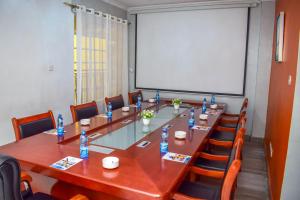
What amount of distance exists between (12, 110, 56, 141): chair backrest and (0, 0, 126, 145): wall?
831 mm

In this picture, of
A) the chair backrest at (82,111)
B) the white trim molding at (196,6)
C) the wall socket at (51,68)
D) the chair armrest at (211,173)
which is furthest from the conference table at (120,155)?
the white trim molding at (196,6)

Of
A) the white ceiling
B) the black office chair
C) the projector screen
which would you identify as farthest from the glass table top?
the white ceiling

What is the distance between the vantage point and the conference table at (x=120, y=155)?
4.66 ft

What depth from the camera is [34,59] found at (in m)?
3.35

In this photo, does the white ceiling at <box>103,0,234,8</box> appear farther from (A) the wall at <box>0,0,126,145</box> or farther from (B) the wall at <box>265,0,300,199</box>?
(B) the wall at <box>265,0,300,199</box>

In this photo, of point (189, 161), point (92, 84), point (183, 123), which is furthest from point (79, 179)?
point (92, 84)

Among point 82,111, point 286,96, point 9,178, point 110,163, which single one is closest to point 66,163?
point 110,163

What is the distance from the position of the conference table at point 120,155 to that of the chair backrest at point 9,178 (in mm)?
449

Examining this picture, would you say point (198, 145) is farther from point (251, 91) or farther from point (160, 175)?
point (251, 91)

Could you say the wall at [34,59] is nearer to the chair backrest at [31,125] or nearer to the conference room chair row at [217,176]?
the chair backrest at [31,125]

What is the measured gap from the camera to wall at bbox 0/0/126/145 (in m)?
3.00

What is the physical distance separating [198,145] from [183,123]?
748 mm

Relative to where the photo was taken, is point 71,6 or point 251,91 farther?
point 251,91

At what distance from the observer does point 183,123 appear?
284 cm
